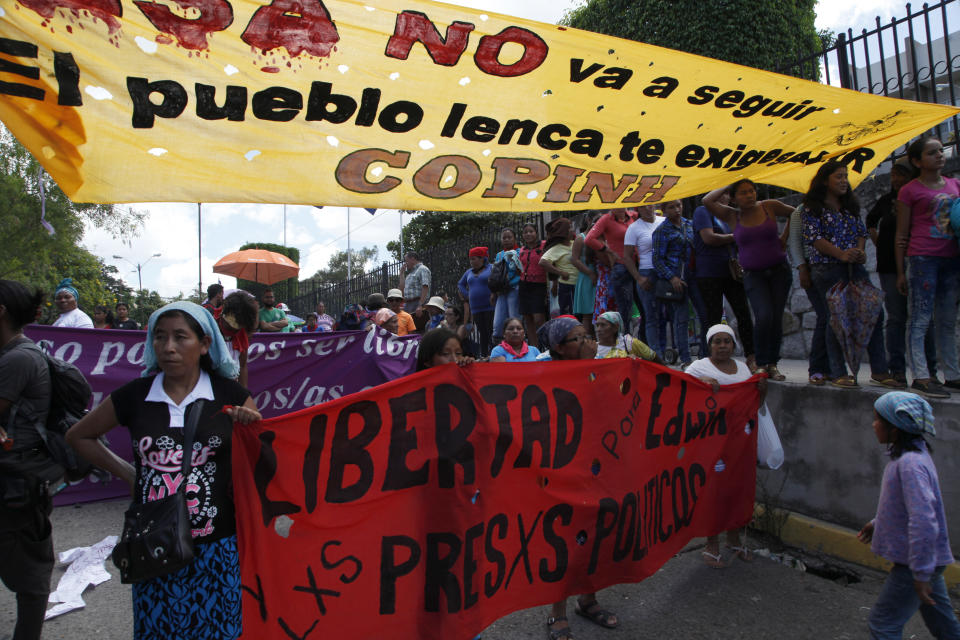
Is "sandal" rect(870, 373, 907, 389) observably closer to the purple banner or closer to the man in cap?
the purple banner

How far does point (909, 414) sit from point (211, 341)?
308 centimetres

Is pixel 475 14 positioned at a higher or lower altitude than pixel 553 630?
Answer: higher

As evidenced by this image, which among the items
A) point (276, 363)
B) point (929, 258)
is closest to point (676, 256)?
point (929, 258)

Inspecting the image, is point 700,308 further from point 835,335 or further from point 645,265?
point 835,335

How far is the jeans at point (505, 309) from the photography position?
9180 mm

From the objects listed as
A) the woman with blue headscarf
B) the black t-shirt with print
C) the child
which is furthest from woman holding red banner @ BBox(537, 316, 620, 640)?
the black t-shirt with print

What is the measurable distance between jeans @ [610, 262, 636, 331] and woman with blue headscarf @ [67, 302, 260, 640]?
564 cm

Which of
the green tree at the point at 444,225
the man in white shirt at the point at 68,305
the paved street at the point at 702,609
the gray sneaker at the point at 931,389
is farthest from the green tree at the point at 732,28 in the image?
the paved street at the point at 702,609

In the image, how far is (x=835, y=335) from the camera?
5125 mm

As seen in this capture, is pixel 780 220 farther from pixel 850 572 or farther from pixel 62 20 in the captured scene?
pixel 62 20

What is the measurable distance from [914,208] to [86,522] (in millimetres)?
6887

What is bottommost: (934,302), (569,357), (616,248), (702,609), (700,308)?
(702,609)

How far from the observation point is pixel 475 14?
3.03 m

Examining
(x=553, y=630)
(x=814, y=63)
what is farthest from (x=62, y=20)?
(x=814, y=63)
